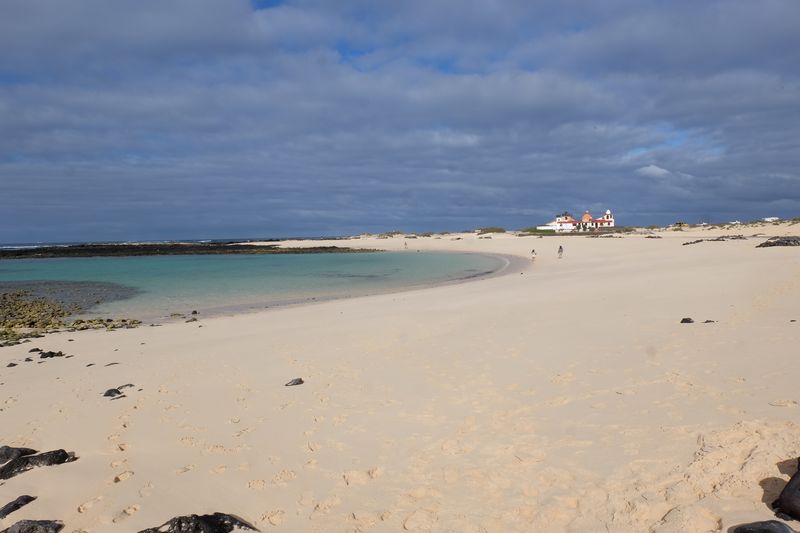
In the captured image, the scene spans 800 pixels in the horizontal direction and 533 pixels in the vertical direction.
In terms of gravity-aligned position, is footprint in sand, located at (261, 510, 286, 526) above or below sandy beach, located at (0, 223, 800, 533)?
below

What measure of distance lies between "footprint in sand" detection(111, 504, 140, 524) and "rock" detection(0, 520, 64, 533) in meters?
0.48

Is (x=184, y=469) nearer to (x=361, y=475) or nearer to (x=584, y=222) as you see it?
(x=361, y=475)

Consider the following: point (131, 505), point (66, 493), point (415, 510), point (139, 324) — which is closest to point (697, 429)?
point (415, 510)

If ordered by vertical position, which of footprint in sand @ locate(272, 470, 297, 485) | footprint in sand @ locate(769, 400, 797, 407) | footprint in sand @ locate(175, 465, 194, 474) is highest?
footprint in sand @ locate(769, 400, 797, 407)

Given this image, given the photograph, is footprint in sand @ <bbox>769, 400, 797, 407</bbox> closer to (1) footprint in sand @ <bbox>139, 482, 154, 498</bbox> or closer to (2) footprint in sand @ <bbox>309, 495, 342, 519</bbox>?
(2) footprint in sand @ <bbox>309, 495, 342, 519</bbox>

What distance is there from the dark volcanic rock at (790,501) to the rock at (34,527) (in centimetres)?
650

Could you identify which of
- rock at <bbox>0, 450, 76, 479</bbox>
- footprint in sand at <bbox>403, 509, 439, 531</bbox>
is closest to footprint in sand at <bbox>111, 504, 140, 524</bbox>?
rock at <bbox>0, 450, 76, 479</bbox>

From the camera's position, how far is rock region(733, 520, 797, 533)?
3.64 metres

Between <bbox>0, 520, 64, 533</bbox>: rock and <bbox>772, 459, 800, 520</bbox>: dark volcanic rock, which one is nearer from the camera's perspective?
<bbox>772, 459, 800, 520</bbox>: dark volcanic rock

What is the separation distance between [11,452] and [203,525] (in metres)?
3.62

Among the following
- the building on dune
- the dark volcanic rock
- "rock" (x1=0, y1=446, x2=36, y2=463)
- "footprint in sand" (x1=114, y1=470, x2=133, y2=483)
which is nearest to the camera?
the dark volcanic rock

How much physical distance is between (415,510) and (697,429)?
341cm

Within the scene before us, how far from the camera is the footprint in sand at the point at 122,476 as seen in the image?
568 cm

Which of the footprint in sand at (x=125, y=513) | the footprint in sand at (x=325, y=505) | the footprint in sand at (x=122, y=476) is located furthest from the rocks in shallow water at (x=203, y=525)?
the footprint in sand at (x=122, y=476)
